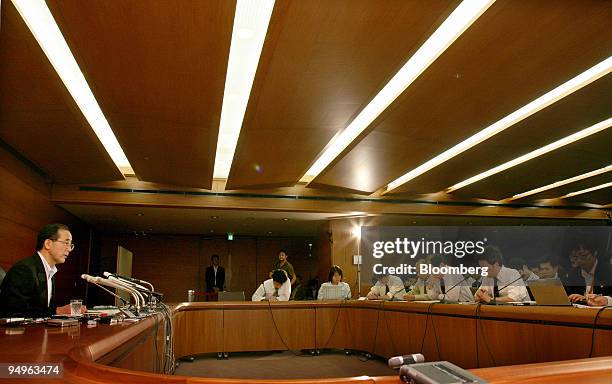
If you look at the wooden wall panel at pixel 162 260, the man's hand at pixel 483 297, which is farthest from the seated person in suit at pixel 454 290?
the wooden wall panel at pixel 162 260

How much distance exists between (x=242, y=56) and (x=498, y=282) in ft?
11.4

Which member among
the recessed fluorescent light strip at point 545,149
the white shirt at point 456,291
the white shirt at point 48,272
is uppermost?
the recessed fluorescent light strip at point 545,149

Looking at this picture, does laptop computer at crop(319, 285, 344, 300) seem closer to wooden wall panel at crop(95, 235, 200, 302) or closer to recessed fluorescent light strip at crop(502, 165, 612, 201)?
recessed fluorescent light strip at crop(502, 165, 612, 201)

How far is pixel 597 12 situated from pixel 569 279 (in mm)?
8837

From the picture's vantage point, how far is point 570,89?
493 cm

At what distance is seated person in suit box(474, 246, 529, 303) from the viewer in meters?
4.64

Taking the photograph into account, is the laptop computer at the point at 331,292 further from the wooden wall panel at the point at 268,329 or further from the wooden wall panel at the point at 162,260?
the wooden wall panel at the point at 162,260

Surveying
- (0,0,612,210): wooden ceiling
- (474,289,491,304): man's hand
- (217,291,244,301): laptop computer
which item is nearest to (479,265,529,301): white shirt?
(474,289,491,304): man's hand

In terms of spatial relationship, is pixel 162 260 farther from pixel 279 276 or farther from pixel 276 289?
pixel 279 276

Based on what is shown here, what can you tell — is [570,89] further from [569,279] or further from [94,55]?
[569,279]

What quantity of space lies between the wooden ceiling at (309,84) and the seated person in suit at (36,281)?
5.39ft

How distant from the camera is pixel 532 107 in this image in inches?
216

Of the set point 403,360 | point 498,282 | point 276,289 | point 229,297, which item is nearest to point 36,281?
point 403,360

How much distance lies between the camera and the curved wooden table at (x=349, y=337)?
1.20 m
